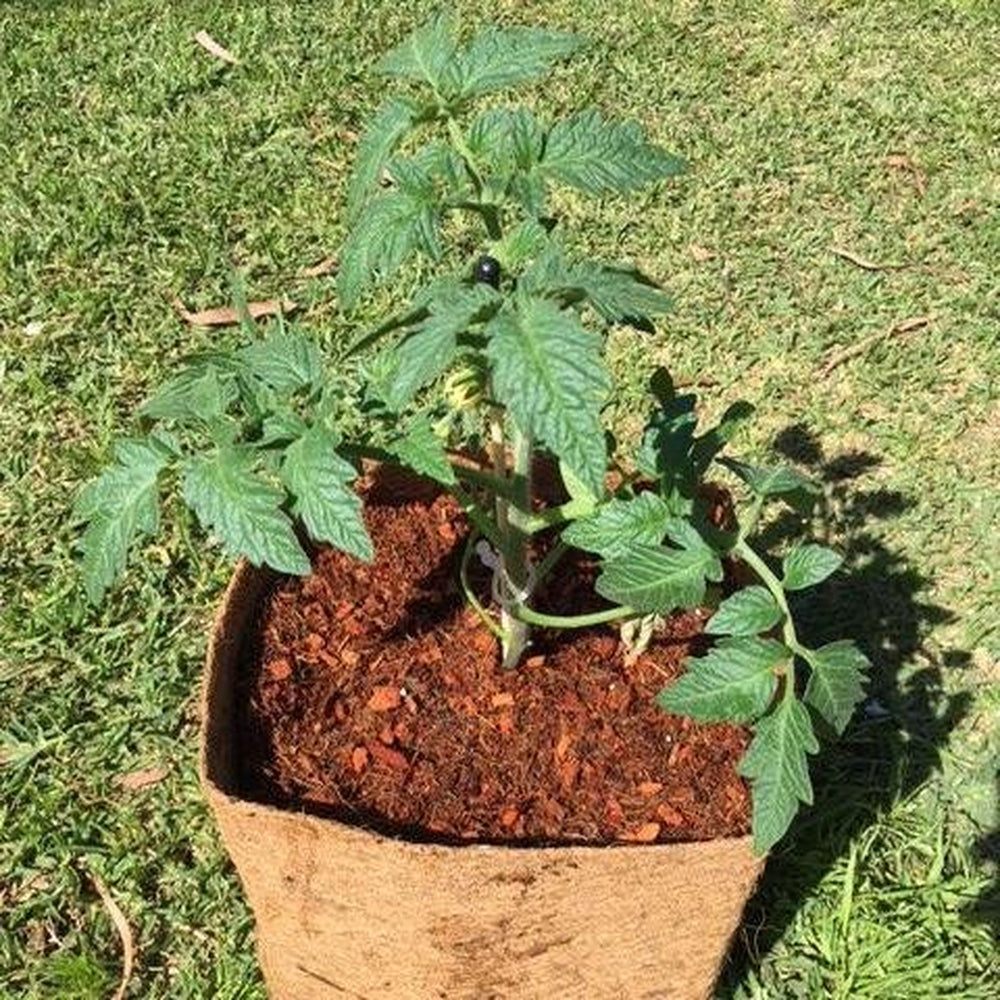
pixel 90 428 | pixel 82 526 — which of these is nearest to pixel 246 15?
pixel 90 428

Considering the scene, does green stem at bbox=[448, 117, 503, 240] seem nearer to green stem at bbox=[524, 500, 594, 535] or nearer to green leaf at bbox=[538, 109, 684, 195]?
green leaf at bbox=[538, 109, 684, 195]

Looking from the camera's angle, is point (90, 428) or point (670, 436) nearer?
point (670, 436)

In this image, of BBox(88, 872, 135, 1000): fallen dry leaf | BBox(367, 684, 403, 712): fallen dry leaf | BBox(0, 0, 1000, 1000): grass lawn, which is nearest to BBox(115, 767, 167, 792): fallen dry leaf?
BBox(0, 0, 1000, 1000): grass lawn

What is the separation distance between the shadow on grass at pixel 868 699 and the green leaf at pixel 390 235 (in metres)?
1.17

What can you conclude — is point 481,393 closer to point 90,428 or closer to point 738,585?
Result: point 738,585

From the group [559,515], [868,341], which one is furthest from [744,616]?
[868,341]

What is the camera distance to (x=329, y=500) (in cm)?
139

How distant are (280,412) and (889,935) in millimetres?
1216

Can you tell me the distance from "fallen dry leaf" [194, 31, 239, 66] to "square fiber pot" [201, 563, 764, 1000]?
7.80 feet

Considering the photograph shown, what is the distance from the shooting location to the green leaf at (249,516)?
1.39 m

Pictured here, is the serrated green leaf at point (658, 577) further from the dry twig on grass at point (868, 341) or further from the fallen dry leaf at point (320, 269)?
the fallen dry leaf at point (320, 269)

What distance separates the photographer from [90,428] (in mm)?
2883

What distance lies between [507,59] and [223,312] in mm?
1755

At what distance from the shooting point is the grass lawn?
215cm
